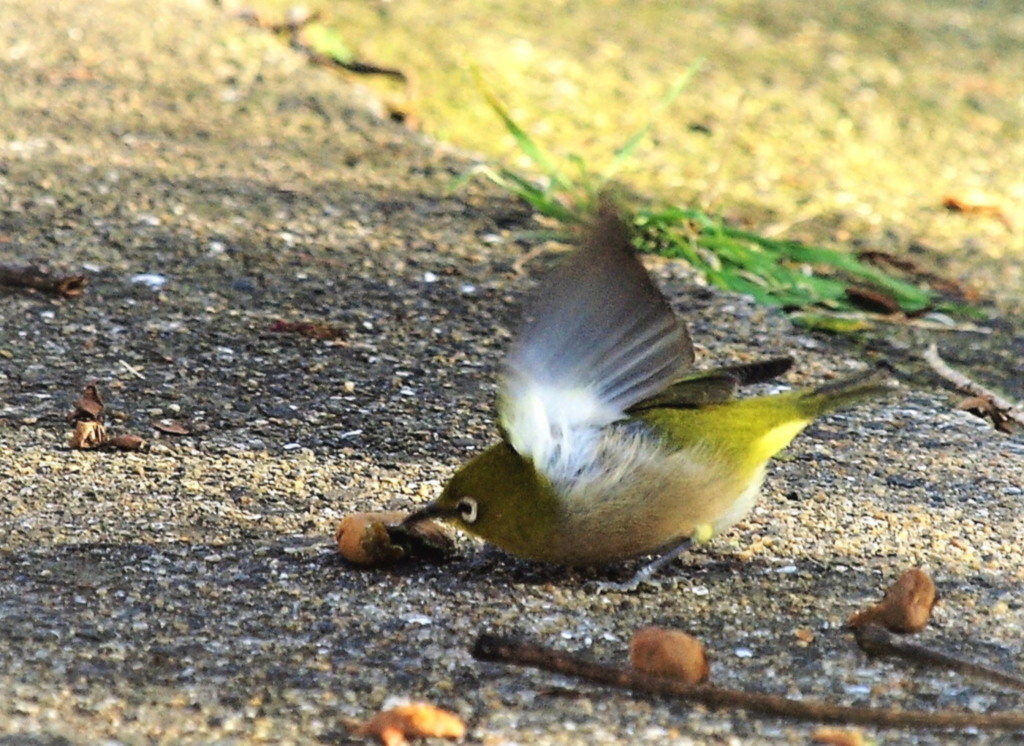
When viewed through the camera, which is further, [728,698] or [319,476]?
[319,476]

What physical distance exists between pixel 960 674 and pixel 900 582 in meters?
0.23

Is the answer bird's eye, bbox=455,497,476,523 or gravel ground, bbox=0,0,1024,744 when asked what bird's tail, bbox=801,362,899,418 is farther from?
bird's eye, bbox=455,497,476,523

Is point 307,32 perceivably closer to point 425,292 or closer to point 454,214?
point 454,214

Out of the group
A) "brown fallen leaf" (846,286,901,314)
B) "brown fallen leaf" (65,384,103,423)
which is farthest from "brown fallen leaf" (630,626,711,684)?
"brown fallen leaf" (846,286,901,314)

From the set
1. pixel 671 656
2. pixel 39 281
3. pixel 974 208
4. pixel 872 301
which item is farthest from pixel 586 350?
pixel 974 208

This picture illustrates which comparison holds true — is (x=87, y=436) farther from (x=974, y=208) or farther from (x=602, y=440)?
(x=974, y=208)

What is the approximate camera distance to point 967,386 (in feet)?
14.4

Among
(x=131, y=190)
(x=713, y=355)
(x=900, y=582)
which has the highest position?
(x=900, y=582)

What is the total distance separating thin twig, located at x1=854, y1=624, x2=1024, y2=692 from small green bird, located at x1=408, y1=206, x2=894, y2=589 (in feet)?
1.66

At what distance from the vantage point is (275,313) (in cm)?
446

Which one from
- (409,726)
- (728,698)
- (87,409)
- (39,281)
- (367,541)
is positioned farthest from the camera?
(39,281)

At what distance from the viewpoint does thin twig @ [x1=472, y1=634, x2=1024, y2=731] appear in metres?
2.43

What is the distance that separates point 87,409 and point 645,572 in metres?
1.48

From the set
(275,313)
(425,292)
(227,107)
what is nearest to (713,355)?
(425,292)
